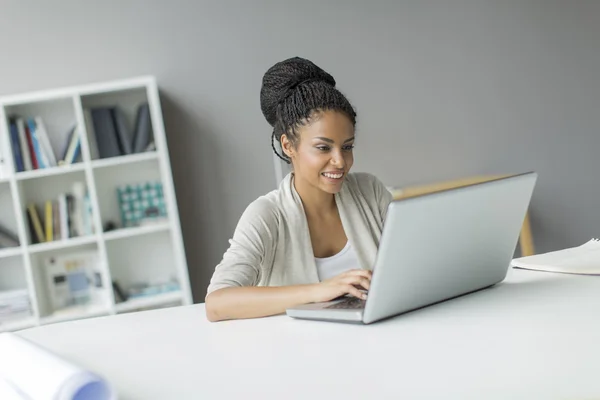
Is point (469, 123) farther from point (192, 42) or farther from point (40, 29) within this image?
point (40, 29)

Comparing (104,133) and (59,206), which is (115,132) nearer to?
(104,133)

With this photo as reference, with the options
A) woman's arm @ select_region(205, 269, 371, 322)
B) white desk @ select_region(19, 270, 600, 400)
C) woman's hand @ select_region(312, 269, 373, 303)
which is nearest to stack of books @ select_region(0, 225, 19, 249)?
white desk @ select_region(19, 270, 600, 400)

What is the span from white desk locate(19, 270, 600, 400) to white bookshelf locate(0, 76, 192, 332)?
7.51 feet

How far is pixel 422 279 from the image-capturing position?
4.21ft

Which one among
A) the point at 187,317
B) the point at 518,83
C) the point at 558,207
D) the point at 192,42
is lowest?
the point at 558,207

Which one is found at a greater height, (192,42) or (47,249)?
(192,42)

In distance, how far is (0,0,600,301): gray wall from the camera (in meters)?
4.04

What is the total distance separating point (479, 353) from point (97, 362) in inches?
24.5

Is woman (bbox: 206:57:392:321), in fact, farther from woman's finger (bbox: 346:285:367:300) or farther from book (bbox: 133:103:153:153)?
book (bbox: 133:103:153:153)

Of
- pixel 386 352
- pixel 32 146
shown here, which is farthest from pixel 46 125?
pixel 386 352

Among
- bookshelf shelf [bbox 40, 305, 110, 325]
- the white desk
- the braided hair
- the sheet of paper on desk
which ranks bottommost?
bookshelf shelf [bbox 40, 305, 110, 325]

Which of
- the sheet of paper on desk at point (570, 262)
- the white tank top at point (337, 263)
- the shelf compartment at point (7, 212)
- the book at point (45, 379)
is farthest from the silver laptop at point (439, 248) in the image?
the shelf compartment at point (7, 212)

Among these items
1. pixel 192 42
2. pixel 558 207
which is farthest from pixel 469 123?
pixel 192 42

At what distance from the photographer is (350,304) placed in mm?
1352
